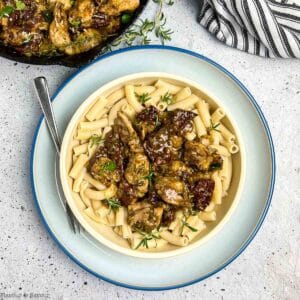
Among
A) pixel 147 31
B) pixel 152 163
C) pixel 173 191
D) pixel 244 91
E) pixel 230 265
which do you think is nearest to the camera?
pixel 173 191

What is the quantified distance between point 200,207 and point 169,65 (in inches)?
31.0

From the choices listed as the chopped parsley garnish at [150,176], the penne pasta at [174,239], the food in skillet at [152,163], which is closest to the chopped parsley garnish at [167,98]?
the food in skillet at [152,163]

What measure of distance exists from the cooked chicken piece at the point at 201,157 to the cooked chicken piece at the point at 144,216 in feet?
0.96

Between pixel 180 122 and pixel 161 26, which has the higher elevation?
pixel 161 26

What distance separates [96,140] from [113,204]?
0.35 metres

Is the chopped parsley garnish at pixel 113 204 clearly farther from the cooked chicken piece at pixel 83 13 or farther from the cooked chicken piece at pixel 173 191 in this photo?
the cooked chicken piece at pixel 83 13

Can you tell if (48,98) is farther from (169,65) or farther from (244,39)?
(244,39)

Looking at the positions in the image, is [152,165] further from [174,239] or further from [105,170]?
[174,239]

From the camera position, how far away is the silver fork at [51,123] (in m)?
2.65

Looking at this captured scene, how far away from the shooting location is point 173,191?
2.46m

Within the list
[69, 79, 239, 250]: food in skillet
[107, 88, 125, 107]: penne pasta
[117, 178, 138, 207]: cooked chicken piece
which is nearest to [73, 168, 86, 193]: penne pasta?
[69, 79, 239, 250]: food in skillet

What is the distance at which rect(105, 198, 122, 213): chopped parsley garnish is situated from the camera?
254 centimetres

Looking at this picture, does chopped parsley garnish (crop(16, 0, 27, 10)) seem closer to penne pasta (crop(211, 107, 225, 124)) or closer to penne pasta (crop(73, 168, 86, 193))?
penne pasta (crop(73, 168, 86, 193))

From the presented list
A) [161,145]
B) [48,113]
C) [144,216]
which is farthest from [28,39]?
[144,216]
